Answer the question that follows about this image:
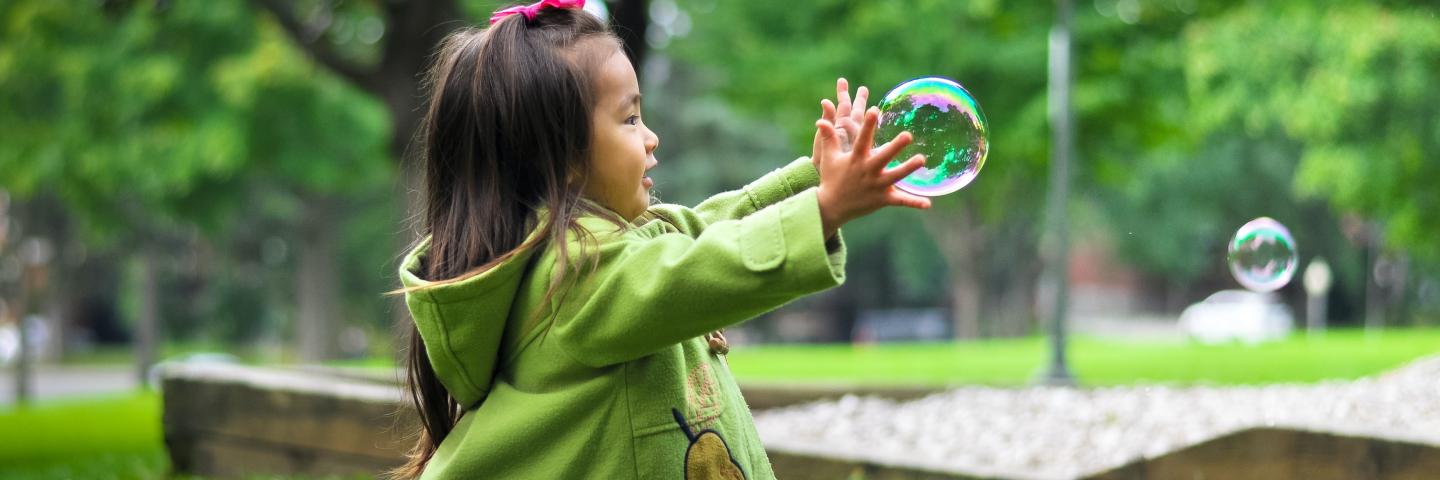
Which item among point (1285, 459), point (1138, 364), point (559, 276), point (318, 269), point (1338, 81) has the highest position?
point (1338, 81)

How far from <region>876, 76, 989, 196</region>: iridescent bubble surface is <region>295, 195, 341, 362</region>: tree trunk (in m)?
25.8

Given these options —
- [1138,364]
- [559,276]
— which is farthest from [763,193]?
[1138,364]

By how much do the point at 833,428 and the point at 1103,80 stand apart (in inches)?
372

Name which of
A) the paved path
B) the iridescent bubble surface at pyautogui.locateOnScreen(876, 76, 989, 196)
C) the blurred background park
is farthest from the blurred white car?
the iridescent bubble surface at pyautogui.locateOnScreen(876, 76, 989, 196)

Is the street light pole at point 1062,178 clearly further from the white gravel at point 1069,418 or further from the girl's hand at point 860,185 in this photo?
the girl's hand at point 860,185

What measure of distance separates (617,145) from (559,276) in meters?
0.26

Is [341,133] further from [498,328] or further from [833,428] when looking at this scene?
[498,328]

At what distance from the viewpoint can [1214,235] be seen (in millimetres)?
38250

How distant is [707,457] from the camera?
2066mm

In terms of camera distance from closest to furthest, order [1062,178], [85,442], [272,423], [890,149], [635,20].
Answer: [890,149]
[272,423]
[635,20]
[85,442]
[1062,178]

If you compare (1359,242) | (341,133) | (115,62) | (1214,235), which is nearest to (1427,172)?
(341,133)

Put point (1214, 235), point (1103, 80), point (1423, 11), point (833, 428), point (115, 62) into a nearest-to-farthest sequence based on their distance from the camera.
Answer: point (833, 428) < point (1423, 11) < point (115, 62) < point (1103, 80) < point (1214, 235)

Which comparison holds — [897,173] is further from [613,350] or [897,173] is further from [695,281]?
[613,350]

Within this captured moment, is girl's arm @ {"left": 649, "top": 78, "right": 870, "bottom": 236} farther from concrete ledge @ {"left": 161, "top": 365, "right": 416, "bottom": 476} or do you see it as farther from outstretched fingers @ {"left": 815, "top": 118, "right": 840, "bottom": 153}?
concrete ledge @ {"left": 161, "top": 365, "right": 416, "bottom": 476}
